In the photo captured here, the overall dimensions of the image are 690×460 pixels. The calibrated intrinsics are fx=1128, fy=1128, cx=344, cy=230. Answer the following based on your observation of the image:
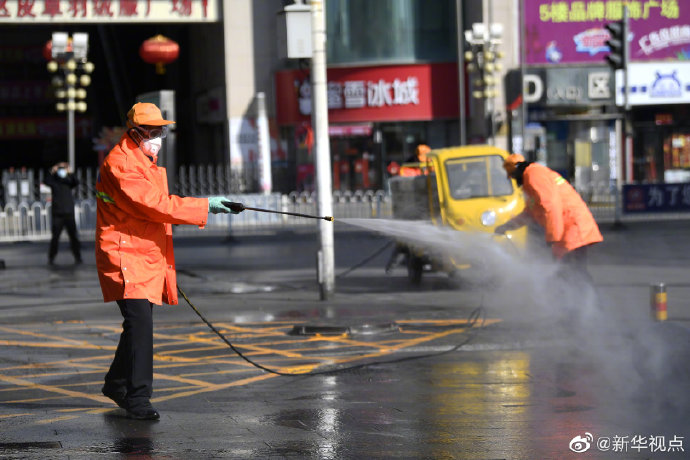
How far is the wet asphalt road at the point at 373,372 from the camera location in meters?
6.27

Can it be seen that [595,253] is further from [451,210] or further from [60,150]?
[60,150]

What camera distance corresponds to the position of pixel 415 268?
15.4 m

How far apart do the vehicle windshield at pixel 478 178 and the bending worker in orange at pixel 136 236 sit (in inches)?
339

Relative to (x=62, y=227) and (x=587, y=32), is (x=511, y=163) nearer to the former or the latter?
(x=62, y=227)

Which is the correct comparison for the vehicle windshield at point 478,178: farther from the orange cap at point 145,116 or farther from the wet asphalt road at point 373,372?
the orange cap at point 145,116

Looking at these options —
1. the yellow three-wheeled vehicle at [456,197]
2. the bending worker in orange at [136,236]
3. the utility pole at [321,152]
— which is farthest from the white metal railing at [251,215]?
the bending worker in orange at [136,236]

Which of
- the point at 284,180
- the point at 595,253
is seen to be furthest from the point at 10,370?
the point at 284,180

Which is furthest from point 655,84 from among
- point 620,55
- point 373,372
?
point 373,372

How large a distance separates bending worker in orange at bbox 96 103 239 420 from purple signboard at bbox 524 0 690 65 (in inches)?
1103

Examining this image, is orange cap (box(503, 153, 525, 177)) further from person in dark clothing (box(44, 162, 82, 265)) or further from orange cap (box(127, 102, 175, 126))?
person in dark clothing (box(44, 162, 82, 265))

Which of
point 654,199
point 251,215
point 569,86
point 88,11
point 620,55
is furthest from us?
point 569,86

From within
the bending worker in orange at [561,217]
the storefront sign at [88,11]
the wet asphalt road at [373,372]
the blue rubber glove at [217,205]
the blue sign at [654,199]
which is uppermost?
the storefront sign at [88,11]

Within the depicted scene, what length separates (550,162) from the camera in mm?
34312

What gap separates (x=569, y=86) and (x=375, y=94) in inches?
229
